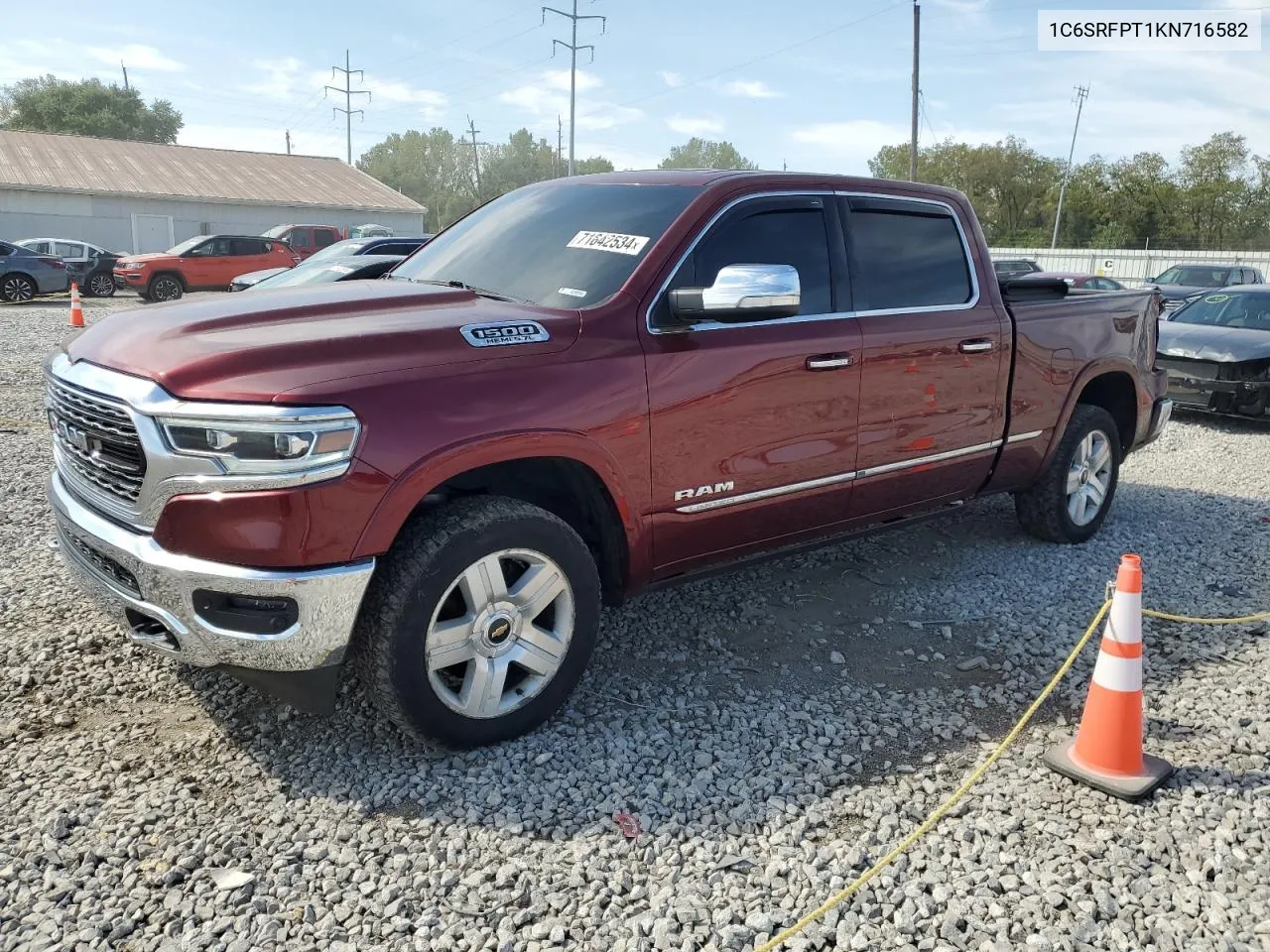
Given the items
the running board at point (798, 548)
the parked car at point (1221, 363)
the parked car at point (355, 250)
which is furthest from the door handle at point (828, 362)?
the parked car at point (355, 250)

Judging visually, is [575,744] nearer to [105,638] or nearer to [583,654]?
[583,654]

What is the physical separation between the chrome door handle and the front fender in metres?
2.00

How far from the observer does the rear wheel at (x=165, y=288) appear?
2145 cm

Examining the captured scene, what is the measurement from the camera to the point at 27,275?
65.6 feet

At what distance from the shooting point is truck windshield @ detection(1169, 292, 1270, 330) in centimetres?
1075

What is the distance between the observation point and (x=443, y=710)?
3143 mm

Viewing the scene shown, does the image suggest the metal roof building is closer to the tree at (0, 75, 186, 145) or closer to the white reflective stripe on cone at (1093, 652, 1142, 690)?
the tree at (0, 75, 186, 145)

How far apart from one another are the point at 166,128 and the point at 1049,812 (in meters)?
79.5

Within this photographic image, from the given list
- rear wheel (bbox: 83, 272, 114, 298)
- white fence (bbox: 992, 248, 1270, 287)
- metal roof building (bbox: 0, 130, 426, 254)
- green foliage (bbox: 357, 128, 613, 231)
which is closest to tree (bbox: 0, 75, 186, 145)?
metal roof building (bbox: 0, 130, 426, 254)

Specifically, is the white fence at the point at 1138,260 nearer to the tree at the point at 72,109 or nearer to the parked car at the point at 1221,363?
the parked car at the point at 1221,363

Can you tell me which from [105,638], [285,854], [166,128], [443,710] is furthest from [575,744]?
[166,128]

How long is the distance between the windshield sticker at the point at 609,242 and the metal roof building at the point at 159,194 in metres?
34.6

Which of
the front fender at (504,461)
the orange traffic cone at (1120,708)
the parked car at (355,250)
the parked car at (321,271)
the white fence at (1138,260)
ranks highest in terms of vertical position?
the white fence at (1138,260)

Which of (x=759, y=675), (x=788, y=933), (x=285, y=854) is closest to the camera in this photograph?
(x=788, y=933)
